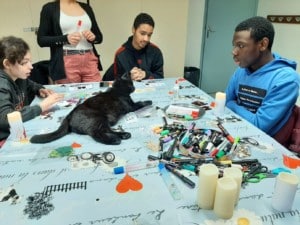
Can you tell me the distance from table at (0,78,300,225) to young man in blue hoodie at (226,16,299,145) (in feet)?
0.56

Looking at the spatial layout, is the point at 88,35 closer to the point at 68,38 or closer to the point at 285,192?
the point at 68,38

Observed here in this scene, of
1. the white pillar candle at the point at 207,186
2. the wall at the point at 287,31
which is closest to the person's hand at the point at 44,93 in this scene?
the white pillar candle at the point at 207,186

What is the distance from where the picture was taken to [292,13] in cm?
292

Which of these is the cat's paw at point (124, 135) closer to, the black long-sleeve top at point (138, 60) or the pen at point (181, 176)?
the pen at point (181, 176)

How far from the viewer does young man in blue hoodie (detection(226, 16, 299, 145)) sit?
1194 millimetres

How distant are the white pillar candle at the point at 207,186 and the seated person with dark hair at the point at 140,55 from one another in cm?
134

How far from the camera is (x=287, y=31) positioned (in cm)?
300

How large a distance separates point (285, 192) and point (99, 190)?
1.70ft

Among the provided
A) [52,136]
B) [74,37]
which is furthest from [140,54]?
[52,136]

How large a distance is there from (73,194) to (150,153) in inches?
12.6

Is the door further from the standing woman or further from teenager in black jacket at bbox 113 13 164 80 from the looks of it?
the standing woman

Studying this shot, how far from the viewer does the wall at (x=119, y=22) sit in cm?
267

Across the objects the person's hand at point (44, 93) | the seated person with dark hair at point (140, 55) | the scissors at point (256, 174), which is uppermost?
the seated person with dark hair at point (140, 55)

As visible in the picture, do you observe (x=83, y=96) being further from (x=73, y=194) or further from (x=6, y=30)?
(x=6, y=30)
